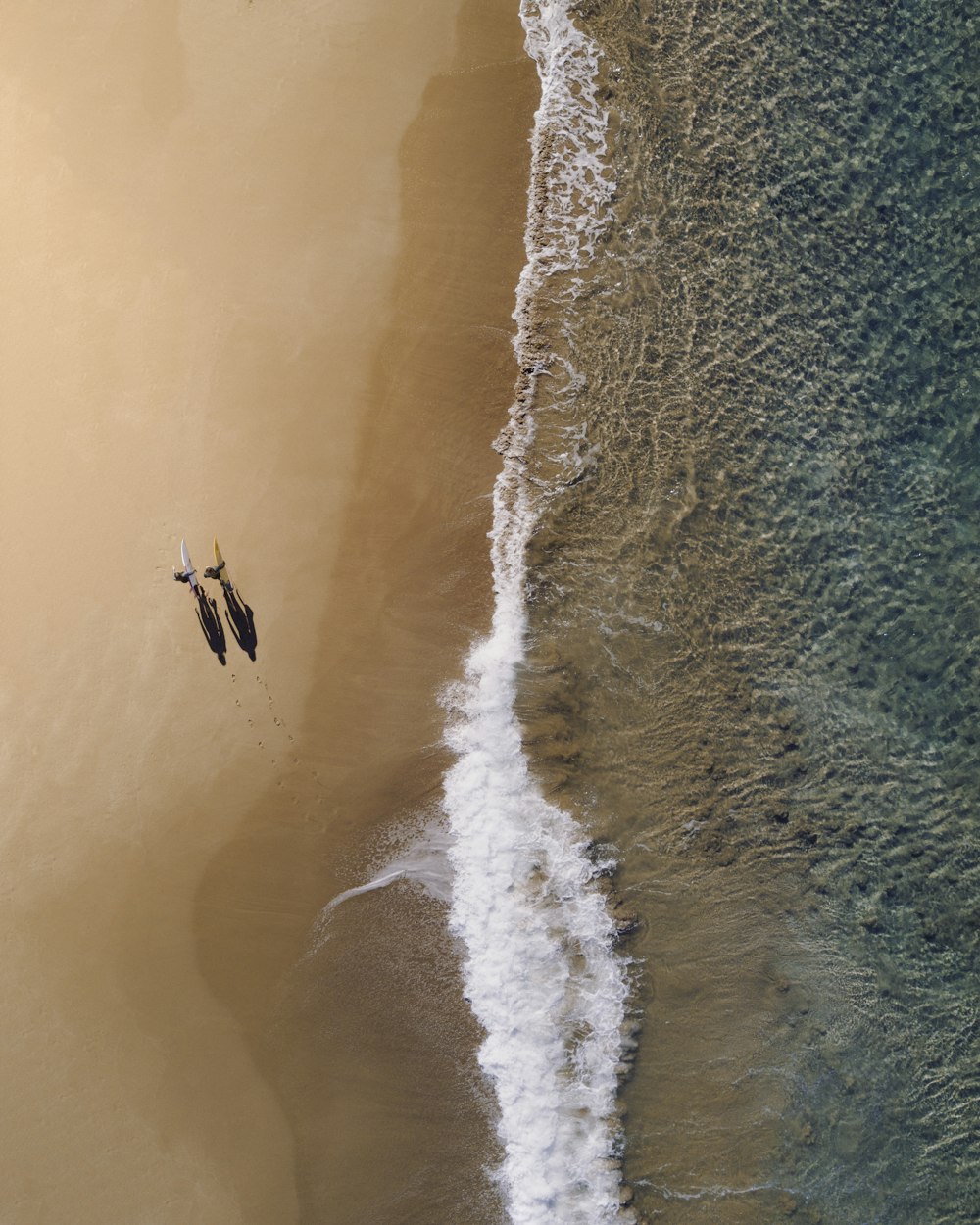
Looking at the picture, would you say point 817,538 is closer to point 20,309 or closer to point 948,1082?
point 948,1082

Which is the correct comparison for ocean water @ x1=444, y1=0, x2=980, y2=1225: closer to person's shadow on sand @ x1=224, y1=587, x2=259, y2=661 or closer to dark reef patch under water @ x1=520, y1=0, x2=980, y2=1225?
dark reef patch under water @ x1=520, y1=0, x2=980, y2=1225

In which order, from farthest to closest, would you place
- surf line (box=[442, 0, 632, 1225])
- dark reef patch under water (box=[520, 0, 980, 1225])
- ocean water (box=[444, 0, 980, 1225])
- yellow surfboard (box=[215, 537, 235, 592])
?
dark reef patch under water (box=[520, 0, 980, 1225]), ocean water (box=[444, 0, 980, 1225]), surf line (box=[442, 0, 632, 1225]), yellow surfboard (box=[215, 537, 235, 592])

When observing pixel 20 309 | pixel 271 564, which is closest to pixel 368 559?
pixel 271 564

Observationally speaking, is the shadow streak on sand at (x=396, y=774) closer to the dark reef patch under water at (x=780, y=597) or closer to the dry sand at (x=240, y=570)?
the dry sand at (x=240, y=570)

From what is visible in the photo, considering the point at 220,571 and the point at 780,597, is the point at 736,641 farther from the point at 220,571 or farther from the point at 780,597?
the point at 220,571

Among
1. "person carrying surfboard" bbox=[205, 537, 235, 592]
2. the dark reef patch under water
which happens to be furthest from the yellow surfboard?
the dark reef patch under water

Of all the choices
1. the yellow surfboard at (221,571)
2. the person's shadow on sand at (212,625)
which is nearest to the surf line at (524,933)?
the person's shadow on sand at (212,625)

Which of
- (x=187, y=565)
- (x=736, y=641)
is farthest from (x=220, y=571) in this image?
(x=736, y=641)
